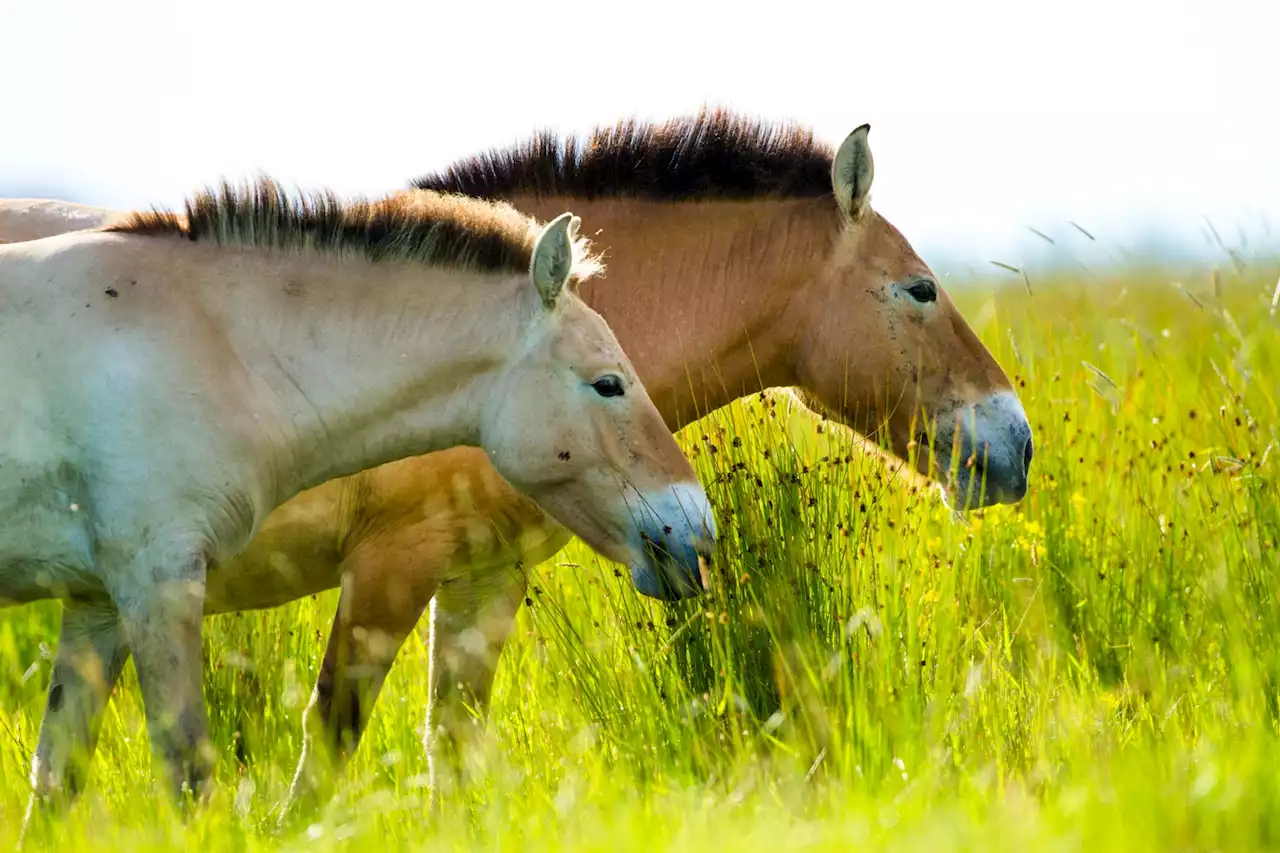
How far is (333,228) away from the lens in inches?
176

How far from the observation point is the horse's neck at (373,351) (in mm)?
4363

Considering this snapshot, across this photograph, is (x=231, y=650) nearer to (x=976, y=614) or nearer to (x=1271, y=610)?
(x=976, y=614)

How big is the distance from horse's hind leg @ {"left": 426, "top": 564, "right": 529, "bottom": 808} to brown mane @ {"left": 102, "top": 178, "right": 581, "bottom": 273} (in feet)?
4.80

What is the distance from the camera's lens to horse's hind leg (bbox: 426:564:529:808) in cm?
547

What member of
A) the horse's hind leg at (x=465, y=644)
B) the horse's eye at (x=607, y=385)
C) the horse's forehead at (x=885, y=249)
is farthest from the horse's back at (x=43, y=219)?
the horse's forehead at (x=885, y=249)

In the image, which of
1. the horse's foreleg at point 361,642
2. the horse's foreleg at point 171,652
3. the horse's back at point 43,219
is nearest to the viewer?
the horse's foreleg at point 171,652

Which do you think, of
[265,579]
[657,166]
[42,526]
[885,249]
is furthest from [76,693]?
[885,249]

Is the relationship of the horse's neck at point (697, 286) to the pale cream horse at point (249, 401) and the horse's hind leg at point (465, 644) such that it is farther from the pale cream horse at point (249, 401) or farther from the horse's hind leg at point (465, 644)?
the horse's hind leg at point (465, 644)

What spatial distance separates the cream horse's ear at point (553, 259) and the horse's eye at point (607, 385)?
306 millimetres

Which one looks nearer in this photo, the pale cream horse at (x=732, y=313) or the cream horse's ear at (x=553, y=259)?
the cream horse's ear at (x=553, y=259)

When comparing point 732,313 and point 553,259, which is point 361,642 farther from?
point 732,313

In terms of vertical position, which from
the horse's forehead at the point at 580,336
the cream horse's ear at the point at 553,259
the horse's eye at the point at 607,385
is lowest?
the horse's eye at the point at 607,385

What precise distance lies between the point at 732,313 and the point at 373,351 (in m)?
1.59

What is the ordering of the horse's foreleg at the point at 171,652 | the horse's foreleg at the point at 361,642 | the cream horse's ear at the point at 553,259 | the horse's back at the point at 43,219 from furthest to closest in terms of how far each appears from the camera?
the horse's back at the point at 43,219
the horse's foreleg at the point at 361,642
the cream horse's ear at the point at 553,259
the horse's foreleg at the point at 171,652
